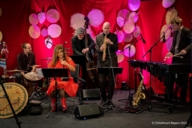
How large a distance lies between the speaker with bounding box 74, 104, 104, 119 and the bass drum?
1090mm

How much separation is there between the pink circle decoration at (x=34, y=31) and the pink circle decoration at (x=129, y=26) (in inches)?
109

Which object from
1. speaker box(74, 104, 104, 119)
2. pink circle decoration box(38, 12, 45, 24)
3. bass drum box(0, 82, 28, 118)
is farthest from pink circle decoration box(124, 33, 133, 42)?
bass drum box(0, 82, 28, 118)

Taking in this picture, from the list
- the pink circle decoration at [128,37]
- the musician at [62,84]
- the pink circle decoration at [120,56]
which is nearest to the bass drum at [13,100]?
the musician at [62,84]

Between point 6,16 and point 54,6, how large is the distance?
57.7 inches

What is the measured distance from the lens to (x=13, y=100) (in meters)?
3.99

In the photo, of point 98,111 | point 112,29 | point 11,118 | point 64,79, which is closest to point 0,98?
point 11,118

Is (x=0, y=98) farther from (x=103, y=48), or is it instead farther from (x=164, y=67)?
(x=164, y=67)

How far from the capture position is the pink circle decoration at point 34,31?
21.1ft

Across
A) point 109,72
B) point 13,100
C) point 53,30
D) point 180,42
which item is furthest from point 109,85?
point 53,30

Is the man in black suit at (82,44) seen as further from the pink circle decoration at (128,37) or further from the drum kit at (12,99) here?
the drum kit at (12,99)

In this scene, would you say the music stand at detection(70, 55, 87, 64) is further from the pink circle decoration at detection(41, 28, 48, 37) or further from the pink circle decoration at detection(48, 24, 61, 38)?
the pink circle decoration at detection(41, 28, 48, 37)

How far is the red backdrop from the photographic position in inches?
242

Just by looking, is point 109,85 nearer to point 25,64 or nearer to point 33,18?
point 25,64

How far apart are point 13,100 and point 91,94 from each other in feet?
6.25
